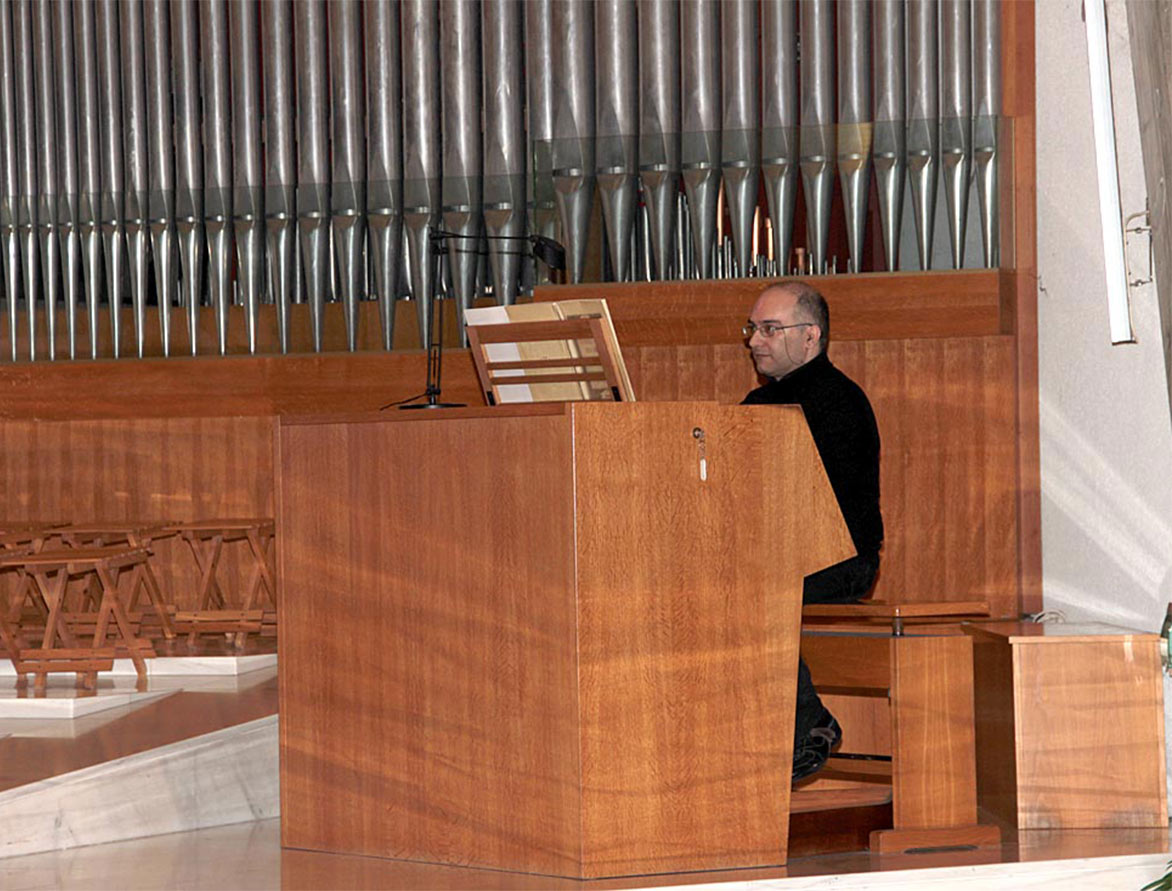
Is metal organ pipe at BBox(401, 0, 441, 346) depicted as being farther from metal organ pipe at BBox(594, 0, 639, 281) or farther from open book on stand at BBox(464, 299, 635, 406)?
open book on stand at BBox(464, 299, 635, 406)

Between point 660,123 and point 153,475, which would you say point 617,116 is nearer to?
point 660,123

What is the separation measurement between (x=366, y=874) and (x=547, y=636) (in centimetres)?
62

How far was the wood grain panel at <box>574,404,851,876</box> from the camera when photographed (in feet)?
10.9

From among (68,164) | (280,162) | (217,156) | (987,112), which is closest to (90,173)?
(68,164)

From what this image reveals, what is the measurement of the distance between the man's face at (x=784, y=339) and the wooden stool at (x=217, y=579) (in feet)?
8.20

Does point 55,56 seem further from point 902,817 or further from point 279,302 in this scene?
point 902,817

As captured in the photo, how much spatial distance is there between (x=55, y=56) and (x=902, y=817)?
5.42 meters

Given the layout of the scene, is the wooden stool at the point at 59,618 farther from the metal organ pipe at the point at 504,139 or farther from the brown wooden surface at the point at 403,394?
the metal organ pipe at the point at 504,139

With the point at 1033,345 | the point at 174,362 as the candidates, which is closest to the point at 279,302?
the point at 174,362

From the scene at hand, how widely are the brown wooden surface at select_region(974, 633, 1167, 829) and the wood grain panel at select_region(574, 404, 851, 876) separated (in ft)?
2.73

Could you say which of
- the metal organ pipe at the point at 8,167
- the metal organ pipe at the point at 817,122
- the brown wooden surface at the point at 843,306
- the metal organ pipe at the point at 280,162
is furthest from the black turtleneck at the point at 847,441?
the metal organ pipe at the point at 8,167

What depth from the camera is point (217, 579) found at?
280 inches

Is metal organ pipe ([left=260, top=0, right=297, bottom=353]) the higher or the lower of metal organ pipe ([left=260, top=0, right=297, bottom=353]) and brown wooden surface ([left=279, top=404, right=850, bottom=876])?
the higher

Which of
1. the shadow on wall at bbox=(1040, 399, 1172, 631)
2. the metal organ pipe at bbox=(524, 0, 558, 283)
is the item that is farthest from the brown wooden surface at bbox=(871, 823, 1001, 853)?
the metal organ pipe at bbox=(524, 0, 558, 283)
